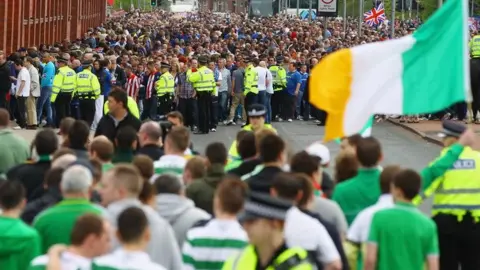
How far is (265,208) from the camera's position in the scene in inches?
275

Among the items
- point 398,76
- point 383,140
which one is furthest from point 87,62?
point 398,76

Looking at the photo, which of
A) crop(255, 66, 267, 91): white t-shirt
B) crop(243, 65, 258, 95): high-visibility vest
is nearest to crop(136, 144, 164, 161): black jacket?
crop(243, 65, 258, 95): high-visibility vest

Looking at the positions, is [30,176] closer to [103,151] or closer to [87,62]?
[103,151]

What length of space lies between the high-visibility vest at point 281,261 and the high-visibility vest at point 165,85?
2292 cm

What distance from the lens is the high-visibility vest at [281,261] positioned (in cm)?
684

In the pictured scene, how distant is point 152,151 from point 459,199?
3.15m

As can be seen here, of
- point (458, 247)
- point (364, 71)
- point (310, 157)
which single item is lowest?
point (458, 247)

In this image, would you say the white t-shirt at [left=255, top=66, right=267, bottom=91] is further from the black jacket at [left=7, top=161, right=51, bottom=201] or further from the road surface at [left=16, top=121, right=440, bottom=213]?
the black jacket at [left=7, top=161, right=51, bottom=201]

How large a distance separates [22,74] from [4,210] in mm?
20128

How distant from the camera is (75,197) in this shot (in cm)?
897

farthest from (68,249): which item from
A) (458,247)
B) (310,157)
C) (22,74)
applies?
(22,74)

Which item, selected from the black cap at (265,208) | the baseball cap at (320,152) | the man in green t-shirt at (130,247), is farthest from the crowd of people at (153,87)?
the black cap at (265,208)

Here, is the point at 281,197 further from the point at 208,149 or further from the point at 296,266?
the point at 208,149

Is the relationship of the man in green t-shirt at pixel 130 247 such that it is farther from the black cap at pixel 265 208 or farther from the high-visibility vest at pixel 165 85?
the high-visibility vest at pixel 165 85
